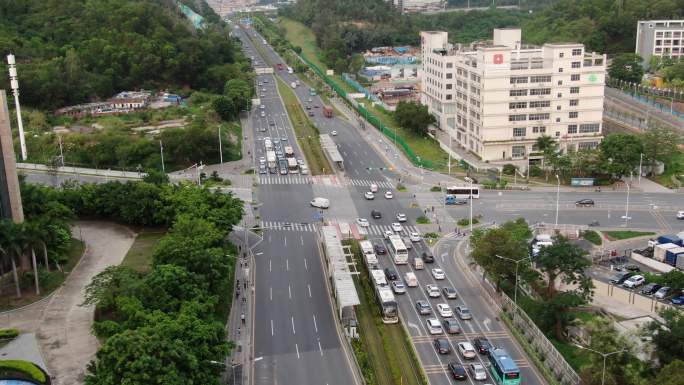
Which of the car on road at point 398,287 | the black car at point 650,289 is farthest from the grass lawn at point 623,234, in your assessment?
the car on road at point 398,287

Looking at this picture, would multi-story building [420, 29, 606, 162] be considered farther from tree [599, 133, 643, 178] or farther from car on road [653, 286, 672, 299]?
car on road [653, 286, 672, 299]

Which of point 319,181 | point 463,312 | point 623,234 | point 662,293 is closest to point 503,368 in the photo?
point 463,312

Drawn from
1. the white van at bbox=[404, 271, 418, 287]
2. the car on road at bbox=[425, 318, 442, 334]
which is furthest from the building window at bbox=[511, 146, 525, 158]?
the car on road at bbox=[425, 318, 442, 334]

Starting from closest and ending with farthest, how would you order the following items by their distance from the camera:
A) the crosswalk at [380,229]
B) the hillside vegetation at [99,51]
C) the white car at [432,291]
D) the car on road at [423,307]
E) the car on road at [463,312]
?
the car on road at [463,312] → the car on road at [423,307] → the white car at [432,291] → the crosswalk at [380,229] → the hillside vegetation at [99,51]

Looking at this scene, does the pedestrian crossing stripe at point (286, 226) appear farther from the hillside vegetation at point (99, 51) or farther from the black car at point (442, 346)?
the hillside vegetation at point (99, 51)

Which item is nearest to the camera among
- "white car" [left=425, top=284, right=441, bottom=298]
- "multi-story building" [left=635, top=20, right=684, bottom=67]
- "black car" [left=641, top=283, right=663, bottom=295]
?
"black car" [left=641, top=283, right=663, bottom=295]

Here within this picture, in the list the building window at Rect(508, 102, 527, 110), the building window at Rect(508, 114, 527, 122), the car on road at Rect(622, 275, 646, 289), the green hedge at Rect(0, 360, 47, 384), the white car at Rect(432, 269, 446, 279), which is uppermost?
the building window at Rect(508, 102, 527, 110)

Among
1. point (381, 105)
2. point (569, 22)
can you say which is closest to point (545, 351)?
point (381, 105)

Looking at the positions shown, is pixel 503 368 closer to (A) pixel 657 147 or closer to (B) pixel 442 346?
(B) pixel 442 346
